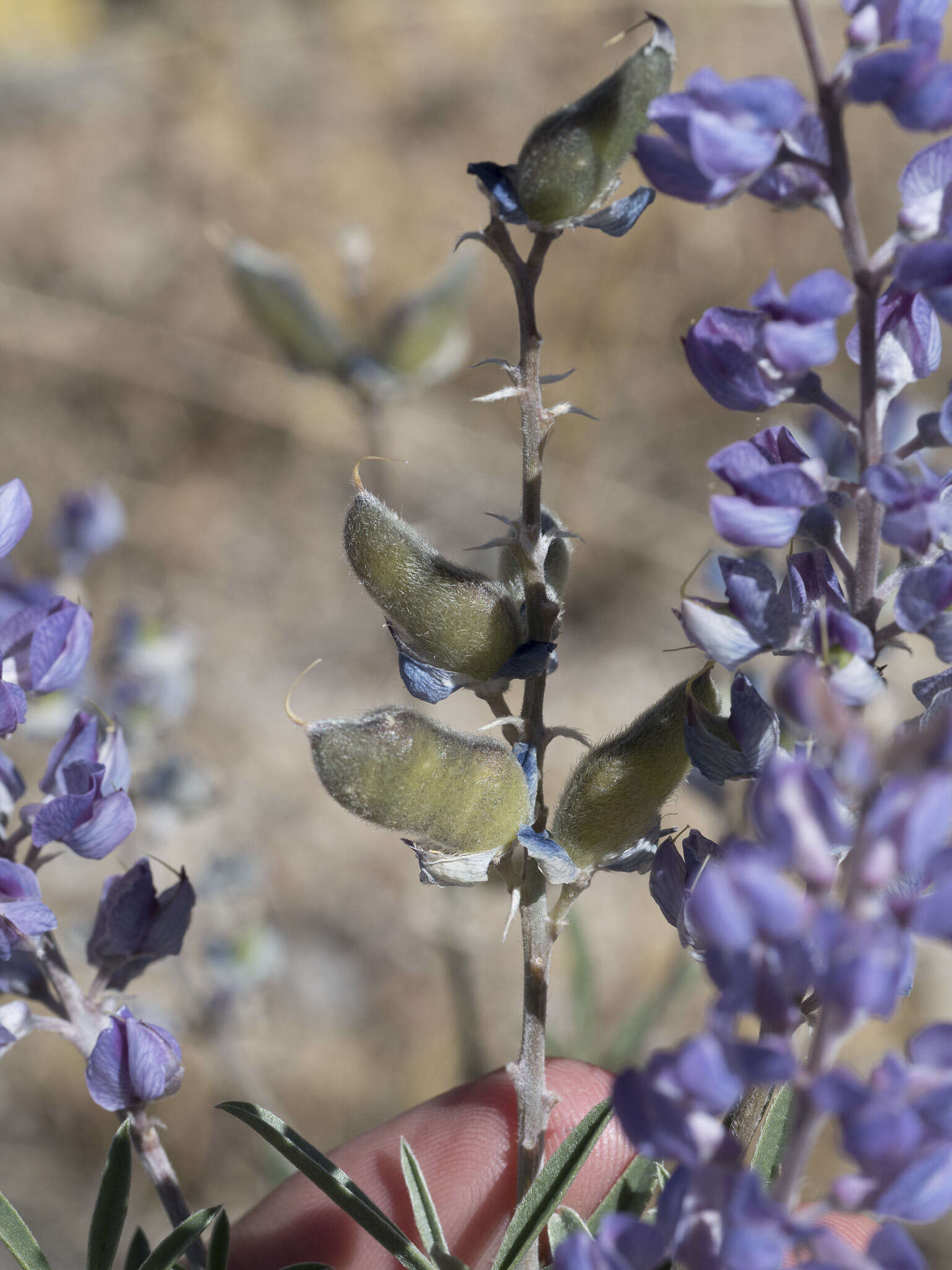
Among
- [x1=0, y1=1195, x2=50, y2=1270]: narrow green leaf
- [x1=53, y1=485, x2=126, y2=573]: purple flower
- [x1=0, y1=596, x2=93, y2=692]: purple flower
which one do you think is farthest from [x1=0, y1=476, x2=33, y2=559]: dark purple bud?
[x1=53, y1=485, x2=126, y2=573]: purple flower

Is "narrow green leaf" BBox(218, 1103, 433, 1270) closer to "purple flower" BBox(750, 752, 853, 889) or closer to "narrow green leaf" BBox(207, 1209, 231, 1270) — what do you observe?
"narrow green leaf" BBox(207, 1209, 231, 1270)

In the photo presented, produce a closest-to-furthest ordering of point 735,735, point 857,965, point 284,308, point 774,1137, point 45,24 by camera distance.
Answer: point 857,965, point 735,735, point 774,1137, point 284,308, point 45,24

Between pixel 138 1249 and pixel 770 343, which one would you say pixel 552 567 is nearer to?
pixel 770 343

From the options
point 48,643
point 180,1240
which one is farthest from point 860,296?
point 180,1240

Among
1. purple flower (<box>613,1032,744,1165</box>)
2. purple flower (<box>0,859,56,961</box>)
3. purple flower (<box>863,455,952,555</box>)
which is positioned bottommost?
purple flower (<box>0,859,56,961</box>)

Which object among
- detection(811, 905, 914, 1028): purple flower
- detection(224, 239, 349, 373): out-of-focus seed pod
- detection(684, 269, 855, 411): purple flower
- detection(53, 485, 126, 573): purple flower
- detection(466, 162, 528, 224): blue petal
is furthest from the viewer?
detection(224, 239, 349, 373): out-of-focus seed pod

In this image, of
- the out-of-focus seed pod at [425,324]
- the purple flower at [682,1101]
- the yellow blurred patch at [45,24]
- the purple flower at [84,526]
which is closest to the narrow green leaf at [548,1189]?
the purple flower at [682,1101]
